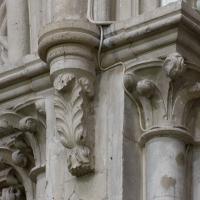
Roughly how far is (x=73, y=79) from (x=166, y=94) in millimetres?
393

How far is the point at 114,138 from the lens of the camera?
6.83 meters

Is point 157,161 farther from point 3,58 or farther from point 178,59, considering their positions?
point 3,58

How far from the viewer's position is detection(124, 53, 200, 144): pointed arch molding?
6809 mm

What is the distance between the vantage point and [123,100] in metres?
6.87

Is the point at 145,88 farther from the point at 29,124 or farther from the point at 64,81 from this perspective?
the point at 29,124

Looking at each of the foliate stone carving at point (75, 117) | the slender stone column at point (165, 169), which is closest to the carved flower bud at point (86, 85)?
the foliate stone carving at point (75, 117)

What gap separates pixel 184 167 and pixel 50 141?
2.04 feet

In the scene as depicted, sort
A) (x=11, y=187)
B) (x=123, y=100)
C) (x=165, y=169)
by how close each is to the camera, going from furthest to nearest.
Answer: (x=11, y=187), (x=123, y=100), (x=165, y=169)

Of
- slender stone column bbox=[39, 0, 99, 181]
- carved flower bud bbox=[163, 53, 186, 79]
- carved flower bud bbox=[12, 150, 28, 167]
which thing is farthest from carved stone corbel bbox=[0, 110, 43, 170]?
carved flower bud bbox=[163, 53, 186, 79]

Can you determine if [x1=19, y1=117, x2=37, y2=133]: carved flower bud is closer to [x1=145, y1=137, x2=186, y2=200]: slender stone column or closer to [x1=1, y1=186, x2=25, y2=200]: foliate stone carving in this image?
[x1=1, y1=186, x2=25, y2=200]: foliate stone carving

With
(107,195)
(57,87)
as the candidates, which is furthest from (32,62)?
(107,195)

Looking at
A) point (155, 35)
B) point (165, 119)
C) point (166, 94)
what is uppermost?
point (155, 35)

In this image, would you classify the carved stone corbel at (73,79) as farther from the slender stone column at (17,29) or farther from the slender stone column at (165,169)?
the slender stone column at (17,29)

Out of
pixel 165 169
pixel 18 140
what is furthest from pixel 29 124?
pixel 165 169
